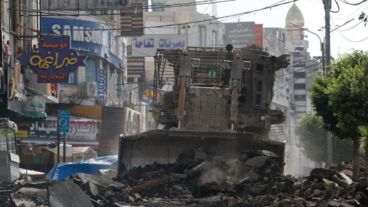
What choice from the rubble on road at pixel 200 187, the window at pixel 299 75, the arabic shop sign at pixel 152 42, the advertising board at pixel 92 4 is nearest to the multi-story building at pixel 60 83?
the advertising board at pixel 92 4

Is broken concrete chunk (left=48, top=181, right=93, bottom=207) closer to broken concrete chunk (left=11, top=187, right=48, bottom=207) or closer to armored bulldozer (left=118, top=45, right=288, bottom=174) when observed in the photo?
broken concrete chunk (left=11, top=187, right=48, bottom=207)

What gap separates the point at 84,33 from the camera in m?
53.9

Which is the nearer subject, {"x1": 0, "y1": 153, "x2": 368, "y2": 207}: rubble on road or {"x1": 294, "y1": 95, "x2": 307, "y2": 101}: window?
{"x1": 0, "y1": 153, "x2": 368, "y2": 207}: rubble on road

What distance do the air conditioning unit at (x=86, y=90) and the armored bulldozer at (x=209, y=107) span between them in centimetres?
3162

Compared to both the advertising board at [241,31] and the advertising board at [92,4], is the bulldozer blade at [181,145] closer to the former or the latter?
the advertising board at [92,4]

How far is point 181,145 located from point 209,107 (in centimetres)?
119

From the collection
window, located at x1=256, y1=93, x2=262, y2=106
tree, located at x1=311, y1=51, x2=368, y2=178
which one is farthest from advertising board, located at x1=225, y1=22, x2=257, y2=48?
tree, located at x1=311, y1=51, x2=368, y2=178

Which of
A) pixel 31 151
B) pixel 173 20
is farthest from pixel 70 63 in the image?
pixel 173 20

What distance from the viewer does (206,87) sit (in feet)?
69.8

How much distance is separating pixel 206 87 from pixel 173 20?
96.6 meters

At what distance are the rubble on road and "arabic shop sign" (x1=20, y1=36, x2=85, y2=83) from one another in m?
11.5

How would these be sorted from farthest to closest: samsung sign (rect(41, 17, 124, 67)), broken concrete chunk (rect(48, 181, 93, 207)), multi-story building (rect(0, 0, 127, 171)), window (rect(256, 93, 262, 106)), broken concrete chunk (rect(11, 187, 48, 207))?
samsung sign (rect(41, 17, 124, 67)), multi-story building (rect(0, 0, 127, 171)), window (rect(256, 93, 262, 106)), broken concrete chunk (rect(11, 187, 48, 207)), broken concrete chunk (rect(48, 181, 93, 207))

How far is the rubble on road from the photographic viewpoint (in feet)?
52.7

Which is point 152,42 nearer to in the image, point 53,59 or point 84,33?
point 84,33
